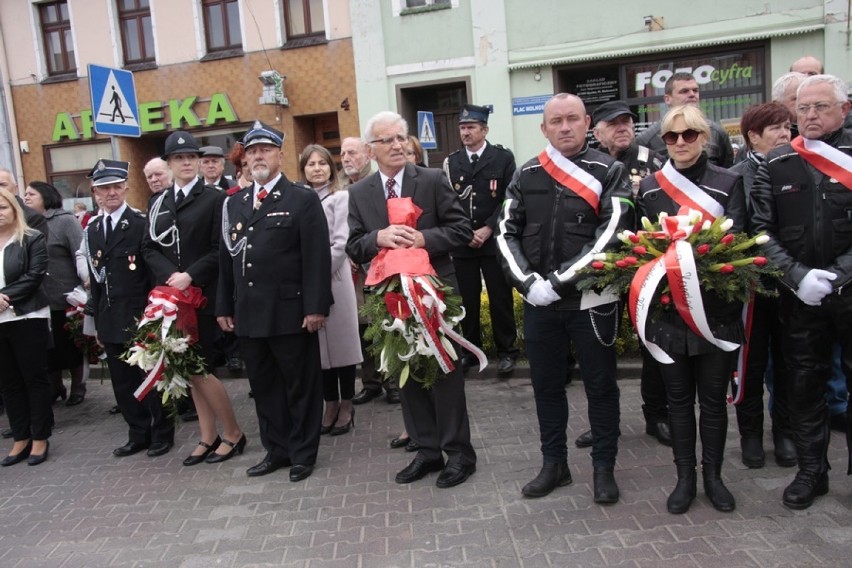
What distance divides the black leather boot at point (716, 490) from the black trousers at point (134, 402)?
3900mm

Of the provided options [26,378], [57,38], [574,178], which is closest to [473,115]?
[574,178]

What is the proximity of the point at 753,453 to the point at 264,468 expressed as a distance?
316 cm

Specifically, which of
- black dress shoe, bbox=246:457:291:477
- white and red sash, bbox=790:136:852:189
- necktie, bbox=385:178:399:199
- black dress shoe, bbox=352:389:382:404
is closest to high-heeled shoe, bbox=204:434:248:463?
black dress shoe, bbox=246:457:291:477

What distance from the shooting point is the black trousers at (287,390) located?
4809mm

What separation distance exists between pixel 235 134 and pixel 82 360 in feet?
33.5

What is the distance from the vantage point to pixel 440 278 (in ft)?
14.9

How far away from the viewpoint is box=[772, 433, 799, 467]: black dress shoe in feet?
14.2

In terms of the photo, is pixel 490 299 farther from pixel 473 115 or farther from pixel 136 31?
pixel 136 31

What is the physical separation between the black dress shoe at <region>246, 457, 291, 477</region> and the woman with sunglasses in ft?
8.46

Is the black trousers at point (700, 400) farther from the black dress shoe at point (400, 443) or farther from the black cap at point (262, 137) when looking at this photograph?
the black cap at point (262, 137)

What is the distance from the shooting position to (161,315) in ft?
16.6

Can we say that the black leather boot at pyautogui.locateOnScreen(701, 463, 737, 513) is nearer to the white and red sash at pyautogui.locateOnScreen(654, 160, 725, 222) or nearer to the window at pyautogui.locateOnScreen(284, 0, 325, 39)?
the white and red sash at pyautogui.locateOnScreen(654, 160, 725, 222)

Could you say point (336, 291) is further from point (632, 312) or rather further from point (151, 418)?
point (632, 312)

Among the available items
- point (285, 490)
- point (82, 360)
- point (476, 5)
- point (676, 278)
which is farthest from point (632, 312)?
point (476, 5)
